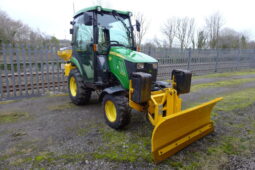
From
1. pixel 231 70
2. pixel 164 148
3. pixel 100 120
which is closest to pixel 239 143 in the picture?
pixel 164 148

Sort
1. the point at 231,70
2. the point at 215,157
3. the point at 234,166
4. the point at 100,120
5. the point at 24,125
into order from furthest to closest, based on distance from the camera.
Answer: the point at 231,70, the point at 100,120, the point at 24,125, the point at 215,157, the point at 234,166

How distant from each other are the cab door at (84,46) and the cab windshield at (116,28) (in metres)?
0.29

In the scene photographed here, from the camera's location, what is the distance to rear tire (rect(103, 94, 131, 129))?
3086mm

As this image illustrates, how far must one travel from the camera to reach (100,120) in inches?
157

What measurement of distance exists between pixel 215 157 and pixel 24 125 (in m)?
3.85

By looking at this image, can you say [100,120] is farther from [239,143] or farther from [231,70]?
[231,70]

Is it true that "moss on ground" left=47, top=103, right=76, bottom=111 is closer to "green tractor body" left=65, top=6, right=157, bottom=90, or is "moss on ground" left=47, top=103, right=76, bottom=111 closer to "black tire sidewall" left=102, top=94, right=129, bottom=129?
"green tractor body" left=65, top=6, right=157, bottom=90

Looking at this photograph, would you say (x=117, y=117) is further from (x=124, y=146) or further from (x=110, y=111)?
(x=124, y=146)

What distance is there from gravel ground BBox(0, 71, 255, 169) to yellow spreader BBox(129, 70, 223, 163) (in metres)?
0.15

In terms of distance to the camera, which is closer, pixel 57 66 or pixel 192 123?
pixel 192 123

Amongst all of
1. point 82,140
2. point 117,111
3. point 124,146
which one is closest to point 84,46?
point 117,111

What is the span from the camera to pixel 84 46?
432cm

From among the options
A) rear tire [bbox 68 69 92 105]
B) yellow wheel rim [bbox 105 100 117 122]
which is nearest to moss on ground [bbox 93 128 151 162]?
yellow wheel rim [bbox 105 100 117 122]

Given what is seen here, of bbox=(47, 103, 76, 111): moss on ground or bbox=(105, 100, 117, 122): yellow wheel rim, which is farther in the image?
bbox=(47, 103, 76, 111): moss on ground
